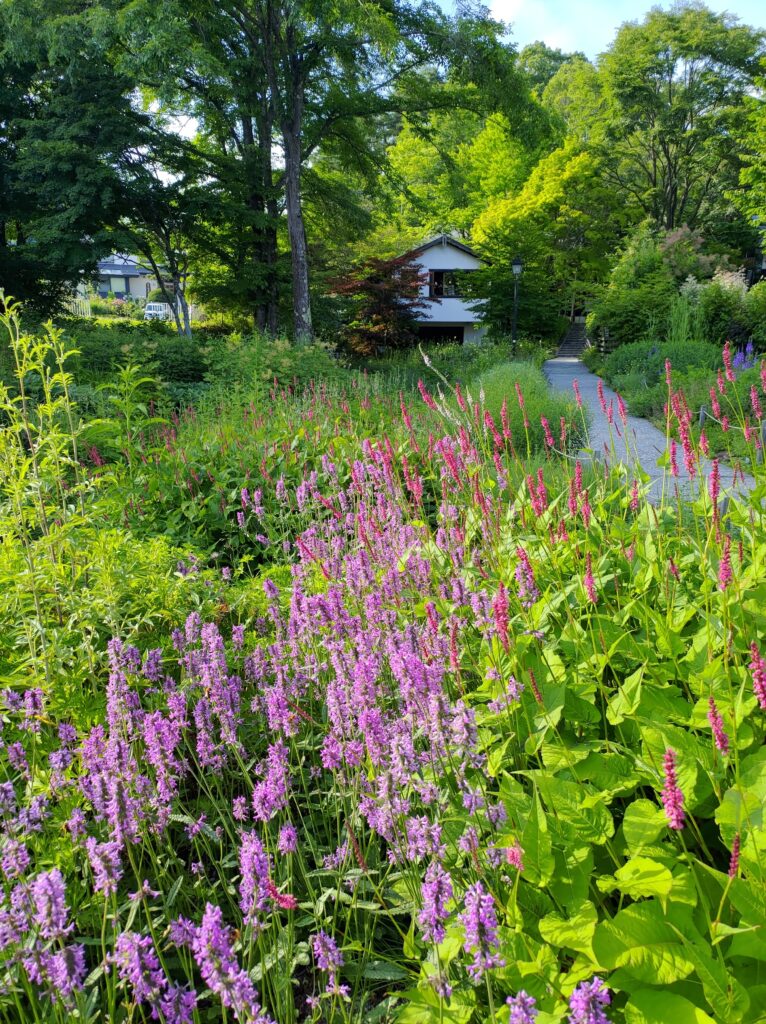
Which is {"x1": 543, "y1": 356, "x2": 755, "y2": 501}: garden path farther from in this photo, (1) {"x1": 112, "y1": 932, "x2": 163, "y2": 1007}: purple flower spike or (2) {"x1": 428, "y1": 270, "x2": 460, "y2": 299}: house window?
(2) {"x1": 428, "y1": 270, "x2": 460, "y2": 299}: house window

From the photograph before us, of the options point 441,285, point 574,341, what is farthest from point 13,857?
point 574,341

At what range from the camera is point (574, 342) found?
41188 millimetres

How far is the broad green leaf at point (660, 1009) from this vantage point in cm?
117

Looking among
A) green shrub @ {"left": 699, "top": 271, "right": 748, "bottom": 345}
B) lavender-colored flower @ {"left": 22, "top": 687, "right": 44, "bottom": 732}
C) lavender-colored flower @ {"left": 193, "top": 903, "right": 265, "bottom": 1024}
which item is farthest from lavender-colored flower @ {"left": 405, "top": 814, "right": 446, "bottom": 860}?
green shrub @ {"left": 699, "top": 271, "right": 748, "bottom": 345}

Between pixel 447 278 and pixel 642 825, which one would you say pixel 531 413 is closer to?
pixel 642 825

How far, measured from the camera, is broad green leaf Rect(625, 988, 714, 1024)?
3.83 feet

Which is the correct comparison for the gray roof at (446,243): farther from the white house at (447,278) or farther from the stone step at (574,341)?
the stone step at (574,341)

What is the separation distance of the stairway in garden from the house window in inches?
279

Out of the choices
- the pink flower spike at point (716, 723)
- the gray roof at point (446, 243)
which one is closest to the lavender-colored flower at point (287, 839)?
the pink flower spike at point (716, 723)

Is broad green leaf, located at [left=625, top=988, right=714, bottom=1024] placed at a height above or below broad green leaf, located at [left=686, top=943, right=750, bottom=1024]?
below

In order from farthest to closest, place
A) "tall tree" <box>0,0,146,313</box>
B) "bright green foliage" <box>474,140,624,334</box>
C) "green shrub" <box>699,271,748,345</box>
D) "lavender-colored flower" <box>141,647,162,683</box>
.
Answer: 1. "bright green foliage" <box>474,140,624,334</box>
2. "green shrub" <box>699,271,748,345</box>
3. "tall tree" <box>0,0,146,313</box>
4. "lavender-colored flower" <box>141,647,162,683</box>

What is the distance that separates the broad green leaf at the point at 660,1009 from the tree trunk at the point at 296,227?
17.2m

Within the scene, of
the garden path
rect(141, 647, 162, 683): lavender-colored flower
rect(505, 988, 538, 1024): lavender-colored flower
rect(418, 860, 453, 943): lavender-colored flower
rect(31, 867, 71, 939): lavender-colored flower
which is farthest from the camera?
the garden path

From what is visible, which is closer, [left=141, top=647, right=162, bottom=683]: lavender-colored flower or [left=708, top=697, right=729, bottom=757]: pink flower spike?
[left=708, top=697, right=729, bottom=757]: pink flower spike
